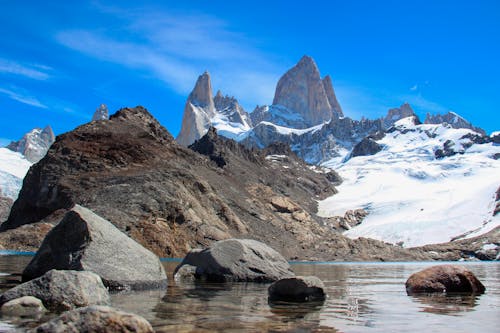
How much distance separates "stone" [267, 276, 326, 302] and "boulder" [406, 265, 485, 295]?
597cm

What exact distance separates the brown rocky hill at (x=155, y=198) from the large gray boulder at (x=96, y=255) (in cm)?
7677

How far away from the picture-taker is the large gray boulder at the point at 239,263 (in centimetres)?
2772

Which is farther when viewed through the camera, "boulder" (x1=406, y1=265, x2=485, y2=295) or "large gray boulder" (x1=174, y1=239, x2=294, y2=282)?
"large gray boulder" (x1=174, y1=239, x2=294, y2=282)

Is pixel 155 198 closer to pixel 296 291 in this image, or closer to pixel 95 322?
pixel 296 291

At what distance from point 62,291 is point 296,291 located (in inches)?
316

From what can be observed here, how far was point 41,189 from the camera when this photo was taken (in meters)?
123

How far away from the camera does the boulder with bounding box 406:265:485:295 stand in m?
23.0

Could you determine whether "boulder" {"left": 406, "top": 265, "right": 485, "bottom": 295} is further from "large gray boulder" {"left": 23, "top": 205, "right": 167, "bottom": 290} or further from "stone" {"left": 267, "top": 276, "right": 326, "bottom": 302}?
"large gray boulder" {"left": 23, "top": 205, "right": 167, "bottom": 290}

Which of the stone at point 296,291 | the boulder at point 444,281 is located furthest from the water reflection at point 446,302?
the stone at point 296,291

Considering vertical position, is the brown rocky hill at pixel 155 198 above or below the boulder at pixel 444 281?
above

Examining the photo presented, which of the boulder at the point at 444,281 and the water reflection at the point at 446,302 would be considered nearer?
the water reflection at the point at 446,302

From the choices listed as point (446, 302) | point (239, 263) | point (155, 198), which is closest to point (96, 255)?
point (239, 263)

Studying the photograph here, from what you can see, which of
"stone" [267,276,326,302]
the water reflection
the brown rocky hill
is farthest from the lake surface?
the brown rocky hill

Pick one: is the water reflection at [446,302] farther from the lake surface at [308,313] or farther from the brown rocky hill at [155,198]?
the brown rocky hill at [155,198]
